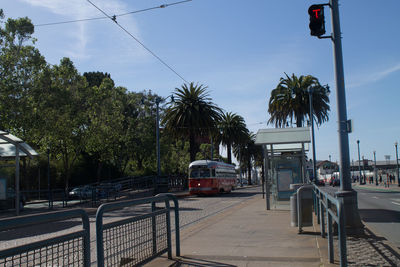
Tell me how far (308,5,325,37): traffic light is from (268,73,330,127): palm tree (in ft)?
78.5

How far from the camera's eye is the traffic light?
33.6 ft

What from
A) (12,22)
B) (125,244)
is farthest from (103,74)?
(125,244)

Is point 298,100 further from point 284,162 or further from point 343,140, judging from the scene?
point 343,140

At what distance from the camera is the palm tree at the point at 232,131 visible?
58.2 meters

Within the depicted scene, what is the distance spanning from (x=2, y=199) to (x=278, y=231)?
14229mm

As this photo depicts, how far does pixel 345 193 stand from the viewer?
9641 mm

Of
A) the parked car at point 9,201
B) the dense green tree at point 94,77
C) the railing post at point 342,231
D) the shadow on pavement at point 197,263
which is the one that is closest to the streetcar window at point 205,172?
the parked car at point 9,201

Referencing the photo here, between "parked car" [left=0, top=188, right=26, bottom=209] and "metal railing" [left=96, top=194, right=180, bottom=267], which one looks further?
"parked car" [left=0, top=188, right=26, bottom=209]

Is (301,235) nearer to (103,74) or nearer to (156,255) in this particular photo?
(156,255)

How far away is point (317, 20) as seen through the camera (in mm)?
10234

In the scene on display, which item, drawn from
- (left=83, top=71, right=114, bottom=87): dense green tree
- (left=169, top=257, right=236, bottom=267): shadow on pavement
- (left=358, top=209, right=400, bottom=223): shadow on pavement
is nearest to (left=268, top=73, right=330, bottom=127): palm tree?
(left=358, top=209, right=400, bottom=223): shadow on pavement

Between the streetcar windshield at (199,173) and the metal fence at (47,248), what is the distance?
98.2 feet

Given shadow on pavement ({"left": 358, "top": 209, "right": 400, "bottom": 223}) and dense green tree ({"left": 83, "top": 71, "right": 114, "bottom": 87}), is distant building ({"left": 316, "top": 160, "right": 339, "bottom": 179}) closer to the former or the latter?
dense green tree ({"left": 83, "top": 71, "right": 114, "bottom": 87})

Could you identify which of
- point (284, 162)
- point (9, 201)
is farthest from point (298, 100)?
point (9, 201)
